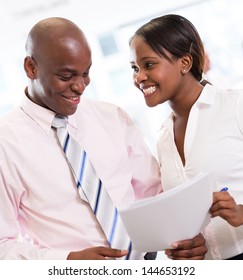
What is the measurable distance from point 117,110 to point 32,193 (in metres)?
→ 0.46

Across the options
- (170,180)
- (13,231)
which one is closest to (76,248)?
(13,231)

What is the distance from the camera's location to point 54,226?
1424 millimetres

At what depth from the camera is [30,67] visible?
5.00 feet

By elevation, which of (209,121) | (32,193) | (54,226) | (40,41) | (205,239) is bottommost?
(205,239)

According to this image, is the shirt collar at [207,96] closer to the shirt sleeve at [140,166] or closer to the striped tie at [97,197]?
the shirt sleeve at [140,166]

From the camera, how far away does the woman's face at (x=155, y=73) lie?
61.7 inches

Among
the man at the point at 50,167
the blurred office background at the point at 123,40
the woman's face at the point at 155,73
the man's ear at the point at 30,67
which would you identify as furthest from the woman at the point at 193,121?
the blurred office background at the point at 123,40

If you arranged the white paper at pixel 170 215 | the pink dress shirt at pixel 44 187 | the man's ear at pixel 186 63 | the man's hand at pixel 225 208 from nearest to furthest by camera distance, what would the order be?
the white paper at pixel 170 215 < the man's hand at pixel 225 208 < the pink dress shirt at pixel 44 187 < the man's ear at pixel 186 63

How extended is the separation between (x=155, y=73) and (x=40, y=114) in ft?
1.41

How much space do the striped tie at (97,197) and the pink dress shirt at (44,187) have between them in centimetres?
3

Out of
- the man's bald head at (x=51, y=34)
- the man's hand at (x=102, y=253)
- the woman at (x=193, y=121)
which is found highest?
the man's bald head at (x=51, y=34)

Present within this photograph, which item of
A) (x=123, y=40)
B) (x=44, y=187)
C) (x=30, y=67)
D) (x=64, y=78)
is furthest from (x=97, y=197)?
(x=123, y=40)

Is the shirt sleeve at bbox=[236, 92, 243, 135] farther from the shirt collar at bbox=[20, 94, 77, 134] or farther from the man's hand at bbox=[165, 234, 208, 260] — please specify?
the shirt collar at bbox=[20, 94, 77, 134]
